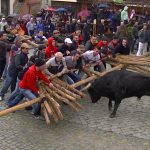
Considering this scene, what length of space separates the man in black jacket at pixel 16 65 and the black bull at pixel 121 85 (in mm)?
2018

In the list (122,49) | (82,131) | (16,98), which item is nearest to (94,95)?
(82,131)

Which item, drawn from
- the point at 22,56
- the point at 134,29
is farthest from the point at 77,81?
the point at 134,29

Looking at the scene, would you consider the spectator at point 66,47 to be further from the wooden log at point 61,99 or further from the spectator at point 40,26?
the spectator at point 40,26

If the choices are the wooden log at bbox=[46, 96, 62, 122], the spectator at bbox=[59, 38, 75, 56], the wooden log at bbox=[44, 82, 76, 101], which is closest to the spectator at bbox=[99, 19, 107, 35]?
the spectator at bbox=[59, 38, 75, 56]

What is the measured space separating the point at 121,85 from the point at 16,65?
9.19ft

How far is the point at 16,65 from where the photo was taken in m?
11.0

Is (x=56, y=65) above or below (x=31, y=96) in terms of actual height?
above

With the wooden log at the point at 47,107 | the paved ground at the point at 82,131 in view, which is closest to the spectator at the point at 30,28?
the paved ground at the point at 82,131

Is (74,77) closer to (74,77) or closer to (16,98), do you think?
(74,77)

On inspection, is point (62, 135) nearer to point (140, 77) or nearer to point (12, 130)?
point (12, 130)

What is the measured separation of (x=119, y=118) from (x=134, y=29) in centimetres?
1057

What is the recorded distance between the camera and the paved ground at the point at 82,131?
865 cm

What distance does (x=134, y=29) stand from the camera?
2030 cm

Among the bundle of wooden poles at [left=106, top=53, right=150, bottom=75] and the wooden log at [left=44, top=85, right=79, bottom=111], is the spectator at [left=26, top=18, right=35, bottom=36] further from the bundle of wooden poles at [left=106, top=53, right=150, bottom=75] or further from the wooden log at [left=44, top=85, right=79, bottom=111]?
the wooden log at [left=44, top=85, right=79, bottom=111]
